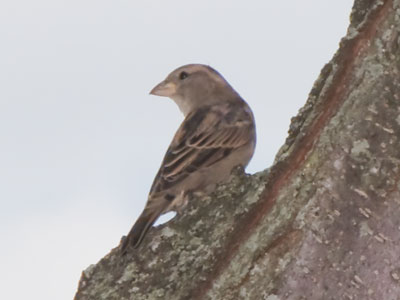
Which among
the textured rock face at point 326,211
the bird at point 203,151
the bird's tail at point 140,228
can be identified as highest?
the bird at point 203,151

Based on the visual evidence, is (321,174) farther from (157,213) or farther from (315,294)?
(157,213)

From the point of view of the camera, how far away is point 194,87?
7.05m

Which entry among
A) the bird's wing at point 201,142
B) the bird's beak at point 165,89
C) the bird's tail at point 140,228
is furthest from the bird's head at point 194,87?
the bird's tail at point 140,228

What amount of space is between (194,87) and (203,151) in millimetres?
1662

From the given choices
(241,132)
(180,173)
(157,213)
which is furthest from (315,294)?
(241,132)

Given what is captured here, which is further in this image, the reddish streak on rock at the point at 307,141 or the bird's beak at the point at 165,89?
the bird's beak at the point at 165,89

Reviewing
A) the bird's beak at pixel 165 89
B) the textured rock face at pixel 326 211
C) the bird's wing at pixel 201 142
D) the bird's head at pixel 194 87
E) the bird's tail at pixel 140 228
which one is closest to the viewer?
the textured rock face at pixel 326 211

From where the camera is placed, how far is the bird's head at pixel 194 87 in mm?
6949

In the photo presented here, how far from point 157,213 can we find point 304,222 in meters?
1.82

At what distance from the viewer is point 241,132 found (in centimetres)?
577

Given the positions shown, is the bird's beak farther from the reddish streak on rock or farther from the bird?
the reddish streak on rock

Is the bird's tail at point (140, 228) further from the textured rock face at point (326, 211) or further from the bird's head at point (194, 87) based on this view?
the bird's head at point (194, 87)

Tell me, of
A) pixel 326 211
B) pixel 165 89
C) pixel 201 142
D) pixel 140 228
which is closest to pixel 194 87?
pixel 165 89

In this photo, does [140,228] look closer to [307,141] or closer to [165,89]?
[307,141]
